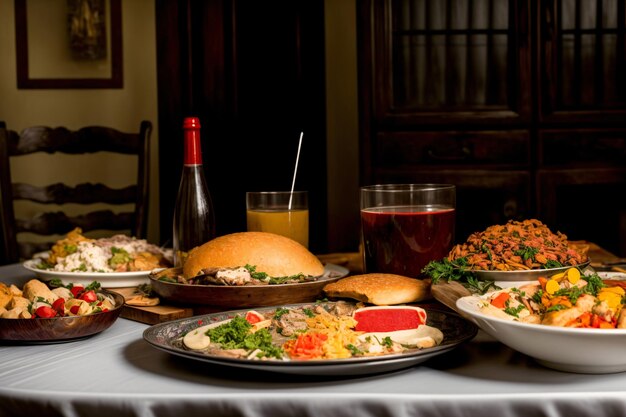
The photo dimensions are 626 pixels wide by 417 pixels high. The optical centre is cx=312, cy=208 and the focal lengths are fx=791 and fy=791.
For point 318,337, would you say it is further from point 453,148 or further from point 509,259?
point 453,148

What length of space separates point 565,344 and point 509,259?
1.27 feet

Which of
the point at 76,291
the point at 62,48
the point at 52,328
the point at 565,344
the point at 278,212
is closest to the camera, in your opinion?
the point at 565,344

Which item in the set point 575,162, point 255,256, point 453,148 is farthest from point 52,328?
point 575,162

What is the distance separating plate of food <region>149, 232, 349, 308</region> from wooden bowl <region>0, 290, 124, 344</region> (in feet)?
0.62

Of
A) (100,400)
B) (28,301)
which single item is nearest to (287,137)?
(28,301)

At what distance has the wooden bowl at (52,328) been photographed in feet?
3.93

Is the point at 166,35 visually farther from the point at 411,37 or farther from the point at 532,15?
the point at 532,15

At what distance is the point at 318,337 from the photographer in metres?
1.06

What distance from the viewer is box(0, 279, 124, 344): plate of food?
120 centimetres

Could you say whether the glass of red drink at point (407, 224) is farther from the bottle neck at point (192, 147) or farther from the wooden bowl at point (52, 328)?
the wooden bowl at point (52, 328)

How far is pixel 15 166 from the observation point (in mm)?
4348

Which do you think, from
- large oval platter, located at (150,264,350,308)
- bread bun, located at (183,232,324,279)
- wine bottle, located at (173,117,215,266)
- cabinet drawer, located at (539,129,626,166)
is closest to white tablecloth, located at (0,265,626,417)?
large oval platter, located at (150,264,350,308)

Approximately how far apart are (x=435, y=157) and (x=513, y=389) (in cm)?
260

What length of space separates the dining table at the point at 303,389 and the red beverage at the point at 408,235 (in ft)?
1.48
